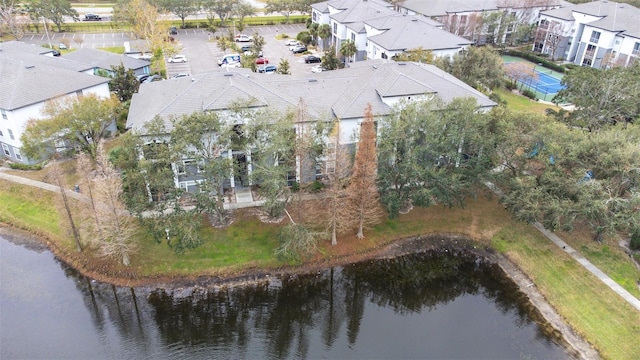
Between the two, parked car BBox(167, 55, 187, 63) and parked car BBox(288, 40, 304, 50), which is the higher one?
parked car BBox(288, 40, 304, 50)

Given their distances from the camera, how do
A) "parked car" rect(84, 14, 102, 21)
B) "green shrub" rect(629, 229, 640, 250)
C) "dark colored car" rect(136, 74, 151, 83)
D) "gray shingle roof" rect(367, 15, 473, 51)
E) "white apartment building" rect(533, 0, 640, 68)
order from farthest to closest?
"parked car" rect(84, 14, 102, 21), "white apartment building" rect(533, 0, 640, 68), "dark colored car" rect(136, 74, 151, 83), "gray shingle roof" rect(367, 15, 473, 51), "green shrub" rect(629, 229, 640, 250)

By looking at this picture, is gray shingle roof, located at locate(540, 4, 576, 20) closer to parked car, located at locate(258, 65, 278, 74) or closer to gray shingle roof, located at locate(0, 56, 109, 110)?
parked car, located at locate(258, 65, 278, 74)

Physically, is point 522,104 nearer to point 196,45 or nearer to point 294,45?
point 294,45

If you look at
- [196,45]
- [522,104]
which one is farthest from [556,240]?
[196,45]

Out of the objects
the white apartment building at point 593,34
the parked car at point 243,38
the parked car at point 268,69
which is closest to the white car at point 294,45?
the parked car at point 243,38

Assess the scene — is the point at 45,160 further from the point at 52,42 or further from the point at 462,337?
the point at 52,42

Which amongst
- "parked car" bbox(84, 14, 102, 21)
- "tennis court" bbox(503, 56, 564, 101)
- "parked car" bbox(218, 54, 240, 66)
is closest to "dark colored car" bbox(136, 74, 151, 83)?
"parked car" bbox(218, 54, 240, 66)
